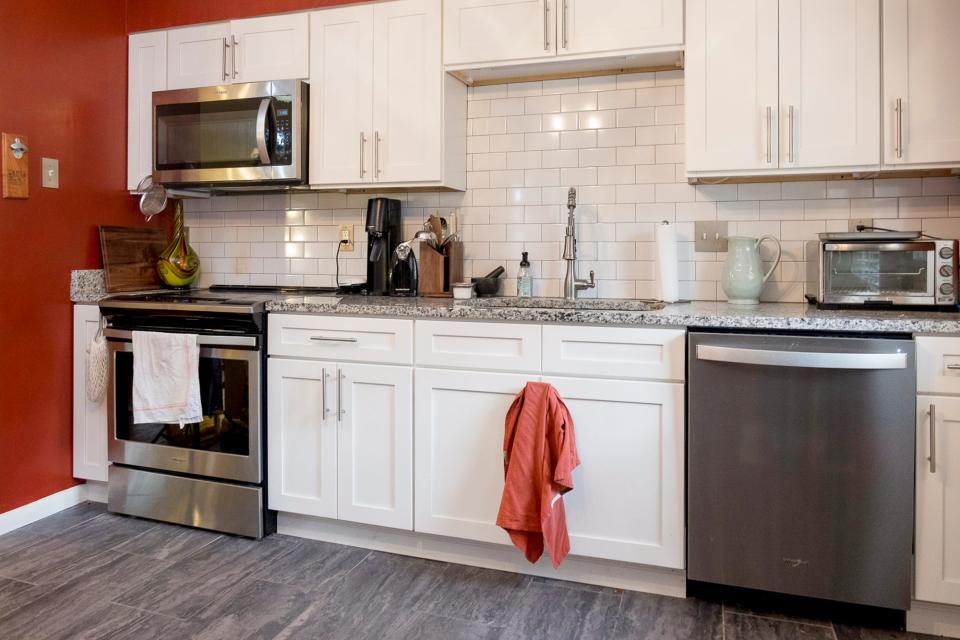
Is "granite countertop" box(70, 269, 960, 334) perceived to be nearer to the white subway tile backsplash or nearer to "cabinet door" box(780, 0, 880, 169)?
the white subway tile backsplash

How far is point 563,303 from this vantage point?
8.57 ft

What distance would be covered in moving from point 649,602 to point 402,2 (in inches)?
93.9

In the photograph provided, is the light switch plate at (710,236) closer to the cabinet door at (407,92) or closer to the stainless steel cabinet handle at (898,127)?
the stainless steel cabinet handle at (898,127)

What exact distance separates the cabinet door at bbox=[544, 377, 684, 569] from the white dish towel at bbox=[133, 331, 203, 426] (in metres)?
1.37

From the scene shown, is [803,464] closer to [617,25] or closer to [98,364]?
[617,25]

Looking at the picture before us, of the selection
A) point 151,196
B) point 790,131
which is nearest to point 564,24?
point 790,131

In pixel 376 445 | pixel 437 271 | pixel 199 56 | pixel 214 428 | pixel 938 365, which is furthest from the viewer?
pixel 199 56

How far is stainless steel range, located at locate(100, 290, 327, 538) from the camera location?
8.23 ft

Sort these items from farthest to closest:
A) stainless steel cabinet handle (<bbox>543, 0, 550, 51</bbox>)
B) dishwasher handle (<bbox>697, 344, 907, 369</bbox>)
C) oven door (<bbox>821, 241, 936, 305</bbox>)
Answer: stainless steel cabinet handle (<bbox>543, 0, 550, 51</bbox>), oven door (<bbox>821, 241, 936, 305</bbox>), dishwasher handle (<bbox>697, 344, 907, 369</bbox>)

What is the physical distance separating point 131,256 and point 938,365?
10.4ft

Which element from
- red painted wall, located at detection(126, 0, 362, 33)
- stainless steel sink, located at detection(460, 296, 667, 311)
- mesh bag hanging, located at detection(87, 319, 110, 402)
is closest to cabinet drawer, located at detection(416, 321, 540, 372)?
stainless steel sink, located at detection(460, 296, 667, 311)

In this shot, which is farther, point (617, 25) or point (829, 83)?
point (617, 25)

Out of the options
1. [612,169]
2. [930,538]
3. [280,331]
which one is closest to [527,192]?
[612,169]

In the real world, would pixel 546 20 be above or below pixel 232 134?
above
